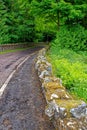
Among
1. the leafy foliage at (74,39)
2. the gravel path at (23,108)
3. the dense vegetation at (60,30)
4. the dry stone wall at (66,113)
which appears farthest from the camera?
the leafy foliage at (74,39)

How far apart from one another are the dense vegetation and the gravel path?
138 centimetres

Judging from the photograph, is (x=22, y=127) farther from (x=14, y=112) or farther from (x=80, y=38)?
(x=80, y=38)

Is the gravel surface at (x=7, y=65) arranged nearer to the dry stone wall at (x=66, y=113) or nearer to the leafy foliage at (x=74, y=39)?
the leafy foliage at (x=74, y=39)

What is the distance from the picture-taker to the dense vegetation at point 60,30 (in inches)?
519

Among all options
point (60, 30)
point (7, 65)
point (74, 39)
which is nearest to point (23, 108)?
point (7, 65)

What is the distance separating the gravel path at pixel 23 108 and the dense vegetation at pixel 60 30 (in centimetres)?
138

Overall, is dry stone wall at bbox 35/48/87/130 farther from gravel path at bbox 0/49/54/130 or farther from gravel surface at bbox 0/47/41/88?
gravel surface at bbox 0/47/41/88

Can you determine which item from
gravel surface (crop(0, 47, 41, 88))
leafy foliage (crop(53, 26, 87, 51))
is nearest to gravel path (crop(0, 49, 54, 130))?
gravel surface (crop(0, 47, 41, 88))

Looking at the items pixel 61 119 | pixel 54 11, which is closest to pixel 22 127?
pixel 61 119

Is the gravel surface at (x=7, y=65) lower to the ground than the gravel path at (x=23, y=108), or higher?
lower

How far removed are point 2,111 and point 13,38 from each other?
1678 inches

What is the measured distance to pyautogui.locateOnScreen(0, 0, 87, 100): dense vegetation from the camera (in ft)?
43.2

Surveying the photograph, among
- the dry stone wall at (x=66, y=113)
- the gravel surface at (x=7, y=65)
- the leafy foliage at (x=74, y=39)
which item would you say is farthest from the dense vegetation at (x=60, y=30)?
the gravel surface at (x=7, y=65)

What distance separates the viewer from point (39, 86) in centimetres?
1180
